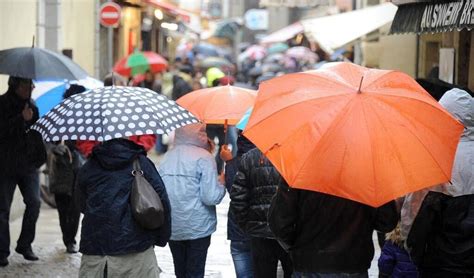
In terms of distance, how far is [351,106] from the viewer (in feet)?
16.0

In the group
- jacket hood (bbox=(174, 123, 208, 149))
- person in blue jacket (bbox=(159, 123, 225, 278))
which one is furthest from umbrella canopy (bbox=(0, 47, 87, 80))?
person in blue jacket (bbox=(159, 123, 225, 278))

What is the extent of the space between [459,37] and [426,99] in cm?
625

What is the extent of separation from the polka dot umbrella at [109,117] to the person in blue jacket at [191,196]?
40.5 inches

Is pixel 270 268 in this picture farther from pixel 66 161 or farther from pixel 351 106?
pixel 66 161

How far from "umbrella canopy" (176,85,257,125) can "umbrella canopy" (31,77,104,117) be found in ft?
10.0

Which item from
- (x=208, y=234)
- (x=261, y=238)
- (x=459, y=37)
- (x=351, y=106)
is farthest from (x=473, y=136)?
(x=459, y=37)

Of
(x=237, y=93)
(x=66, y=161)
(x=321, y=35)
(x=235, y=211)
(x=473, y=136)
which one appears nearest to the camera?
(x=473, y=136)

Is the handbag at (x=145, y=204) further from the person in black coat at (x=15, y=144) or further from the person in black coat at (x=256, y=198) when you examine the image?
the person in black coat at (x=15, y=144)

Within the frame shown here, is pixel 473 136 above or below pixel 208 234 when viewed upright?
above

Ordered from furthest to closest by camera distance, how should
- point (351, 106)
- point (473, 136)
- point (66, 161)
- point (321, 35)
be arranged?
point (321, 35) < point (66, 161) < point (473, 136) < point (351, 106)

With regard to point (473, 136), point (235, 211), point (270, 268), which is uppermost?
point (473, 136)

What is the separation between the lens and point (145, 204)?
5.74 m

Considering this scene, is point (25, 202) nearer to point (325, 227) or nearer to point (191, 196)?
point (191, 196)

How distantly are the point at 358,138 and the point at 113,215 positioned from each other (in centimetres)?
179
